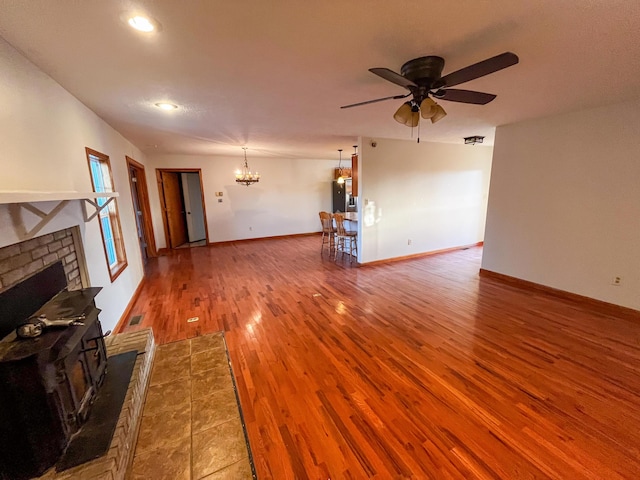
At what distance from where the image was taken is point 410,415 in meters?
1.72

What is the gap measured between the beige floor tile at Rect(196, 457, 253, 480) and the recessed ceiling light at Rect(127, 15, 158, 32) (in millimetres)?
2399

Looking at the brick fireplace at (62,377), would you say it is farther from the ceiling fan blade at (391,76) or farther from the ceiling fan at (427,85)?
the ceiling fan at (427,85)

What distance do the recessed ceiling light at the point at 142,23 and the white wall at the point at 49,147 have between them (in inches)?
32.2

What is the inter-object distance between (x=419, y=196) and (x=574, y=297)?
2920 mm

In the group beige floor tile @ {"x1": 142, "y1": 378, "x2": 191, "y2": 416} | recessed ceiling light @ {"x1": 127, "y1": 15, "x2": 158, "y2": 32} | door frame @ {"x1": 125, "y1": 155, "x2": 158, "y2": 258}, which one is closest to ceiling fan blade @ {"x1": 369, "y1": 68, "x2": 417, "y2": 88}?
recessed ceiling light @ {"x1": 127, "y1": 15, "x2": 158, "y2": 32}

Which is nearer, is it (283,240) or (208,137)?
(208,137)

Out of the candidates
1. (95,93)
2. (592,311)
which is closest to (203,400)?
(95,93)

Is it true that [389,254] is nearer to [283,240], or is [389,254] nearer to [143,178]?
[283,240]

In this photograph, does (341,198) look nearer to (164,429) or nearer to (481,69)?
(481,69)

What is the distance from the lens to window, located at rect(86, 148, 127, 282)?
2969 millimetres

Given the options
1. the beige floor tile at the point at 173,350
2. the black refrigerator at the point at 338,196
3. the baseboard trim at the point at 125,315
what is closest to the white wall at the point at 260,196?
the black refrigerator at the point at 338,196

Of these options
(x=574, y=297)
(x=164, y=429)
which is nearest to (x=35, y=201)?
(x=164, y=429)

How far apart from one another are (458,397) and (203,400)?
181 centimetres

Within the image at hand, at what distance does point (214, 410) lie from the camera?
169cm
